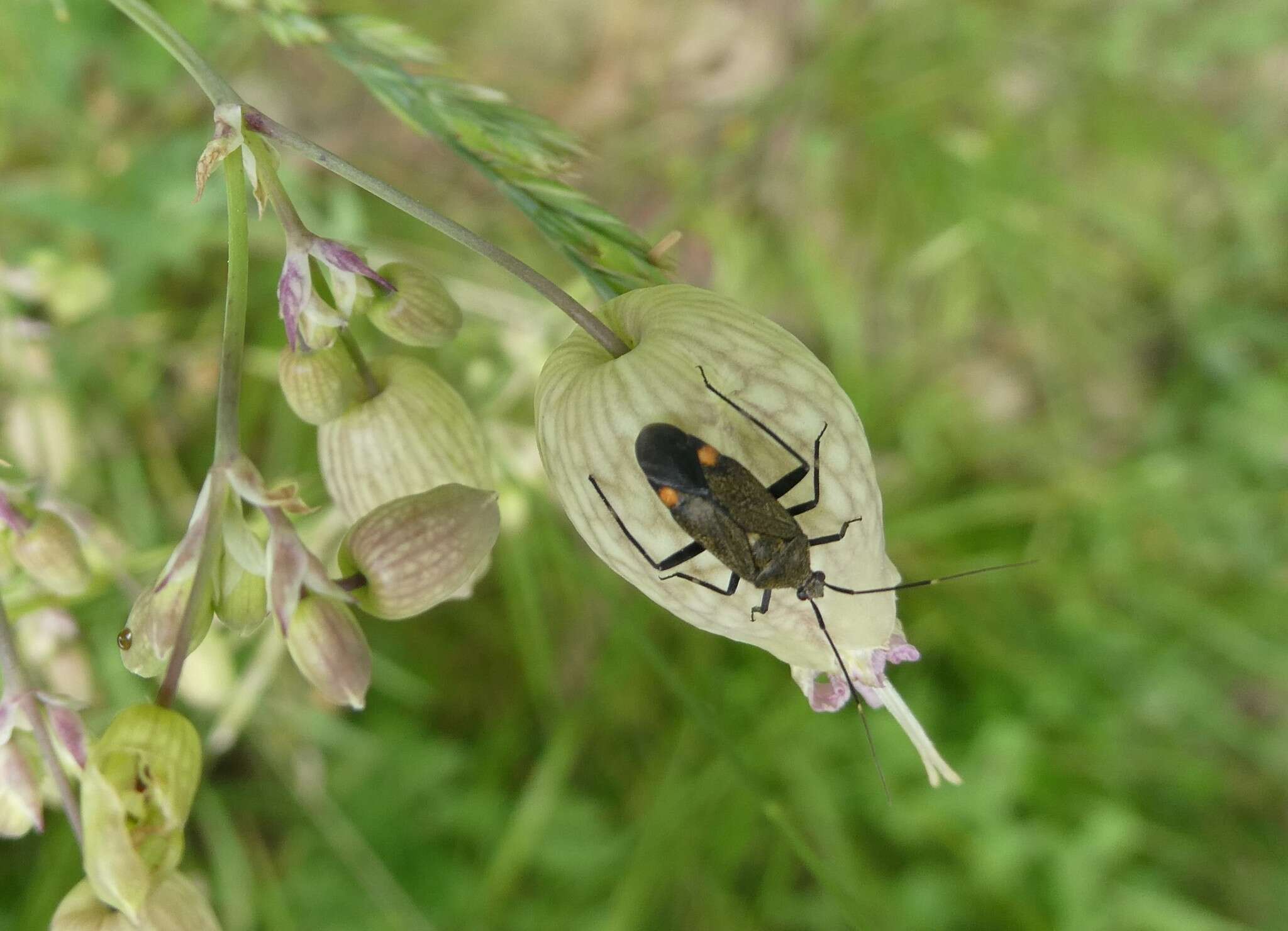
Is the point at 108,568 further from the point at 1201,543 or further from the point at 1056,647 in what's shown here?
the point at 1201,543

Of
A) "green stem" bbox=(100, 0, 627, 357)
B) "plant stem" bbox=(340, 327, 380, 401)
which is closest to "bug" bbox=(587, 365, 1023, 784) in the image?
"green stem" bbox=(100, 0, 627, 357)

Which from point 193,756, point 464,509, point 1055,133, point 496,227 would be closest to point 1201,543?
point 1055,133

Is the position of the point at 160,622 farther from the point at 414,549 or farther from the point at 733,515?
→ the point at 733,515

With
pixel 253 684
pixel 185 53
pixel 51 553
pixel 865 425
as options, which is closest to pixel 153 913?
pixel 51 553

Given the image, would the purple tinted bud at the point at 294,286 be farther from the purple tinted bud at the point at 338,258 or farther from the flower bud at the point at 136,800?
the flower bud at the point at 136,800

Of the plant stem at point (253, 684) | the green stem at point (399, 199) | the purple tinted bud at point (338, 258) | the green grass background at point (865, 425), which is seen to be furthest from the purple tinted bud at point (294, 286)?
the plant stem at point (253, 684)

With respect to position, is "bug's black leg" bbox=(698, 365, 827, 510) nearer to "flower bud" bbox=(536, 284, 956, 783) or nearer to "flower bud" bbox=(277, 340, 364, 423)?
"flower bud" bbox=(536, 284, 956, 783)
